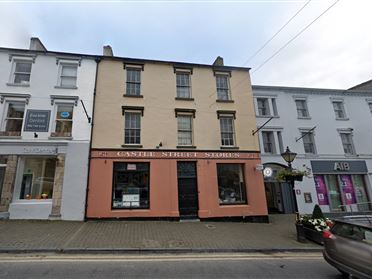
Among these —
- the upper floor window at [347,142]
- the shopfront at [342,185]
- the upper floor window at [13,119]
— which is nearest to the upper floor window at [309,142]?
the shopfront at [342,185]

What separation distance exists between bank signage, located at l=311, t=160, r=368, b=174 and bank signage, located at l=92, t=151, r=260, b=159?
7262 millimetres

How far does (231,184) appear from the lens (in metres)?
13.6

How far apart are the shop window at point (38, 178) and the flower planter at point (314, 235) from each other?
13.6 meters

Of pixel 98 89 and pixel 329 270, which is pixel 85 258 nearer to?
pixel 329 270

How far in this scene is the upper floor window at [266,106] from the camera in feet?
58.9

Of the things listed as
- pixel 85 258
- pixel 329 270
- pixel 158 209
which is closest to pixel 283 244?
pixel 329 270

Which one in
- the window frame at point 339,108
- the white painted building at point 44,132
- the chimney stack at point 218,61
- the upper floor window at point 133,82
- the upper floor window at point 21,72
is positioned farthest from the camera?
the window frame at point 339,108

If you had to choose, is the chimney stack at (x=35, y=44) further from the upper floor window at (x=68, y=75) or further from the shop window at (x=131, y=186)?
the shop window at (x=131, y=186)

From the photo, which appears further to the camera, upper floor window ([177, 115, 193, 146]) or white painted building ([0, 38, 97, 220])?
upper floor window ([177, 115, 193, 146])

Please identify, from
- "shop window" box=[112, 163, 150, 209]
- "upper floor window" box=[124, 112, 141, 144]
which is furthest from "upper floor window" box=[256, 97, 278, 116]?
"shop window" box=[112, 163, 150, 209]

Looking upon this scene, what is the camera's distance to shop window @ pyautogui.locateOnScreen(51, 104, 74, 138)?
482 inches

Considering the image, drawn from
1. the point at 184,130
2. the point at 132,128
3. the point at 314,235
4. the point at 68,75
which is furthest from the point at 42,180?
the point at 314,235

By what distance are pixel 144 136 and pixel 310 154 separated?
555 inches

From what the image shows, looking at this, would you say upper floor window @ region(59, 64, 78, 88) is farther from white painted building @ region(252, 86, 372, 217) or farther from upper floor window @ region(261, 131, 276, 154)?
upper floor window @ region(261, 131, 276, 154)
